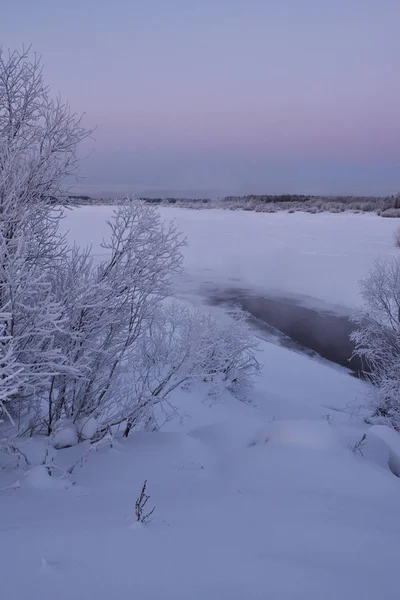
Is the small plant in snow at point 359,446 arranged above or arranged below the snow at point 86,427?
above

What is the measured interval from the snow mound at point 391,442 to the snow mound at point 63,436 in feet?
10.1

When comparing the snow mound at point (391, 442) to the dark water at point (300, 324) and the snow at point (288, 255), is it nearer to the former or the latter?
the dark water at point (300, 324)

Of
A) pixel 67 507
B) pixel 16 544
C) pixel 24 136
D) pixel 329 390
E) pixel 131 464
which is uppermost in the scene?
pixel 24 136

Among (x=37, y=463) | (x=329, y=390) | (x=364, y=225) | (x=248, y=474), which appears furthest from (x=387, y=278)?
(x=364, y=225)

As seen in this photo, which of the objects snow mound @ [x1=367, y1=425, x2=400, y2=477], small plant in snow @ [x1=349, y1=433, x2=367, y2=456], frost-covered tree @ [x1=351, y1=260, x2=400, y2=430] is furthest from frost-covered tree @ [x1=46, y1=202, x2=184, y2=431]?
frost-covered tree @ [x1=351, y1=260, x2=400, y2=430]

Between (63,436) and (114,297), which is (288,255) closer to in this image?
(114,297)

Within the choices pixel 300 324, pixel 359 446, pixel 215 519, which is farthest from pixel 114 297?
pixel 300 324

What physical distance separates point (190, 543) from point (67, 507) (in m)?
1.05

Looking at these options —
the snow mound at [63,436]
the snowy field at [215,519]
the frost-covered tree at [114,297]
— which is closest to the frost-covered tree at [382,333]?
the snowy field at [215,519]

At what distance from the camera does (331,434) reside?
4.52 meters

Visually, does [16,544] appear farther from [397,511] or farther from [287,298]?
[287,298]

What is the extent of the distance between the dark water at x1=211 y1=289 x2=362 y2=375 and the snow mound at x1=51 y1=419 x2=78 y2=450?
30.8 ft

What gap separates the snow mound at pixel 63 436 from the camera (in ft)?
14.8

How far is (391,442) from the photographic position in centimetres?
480
